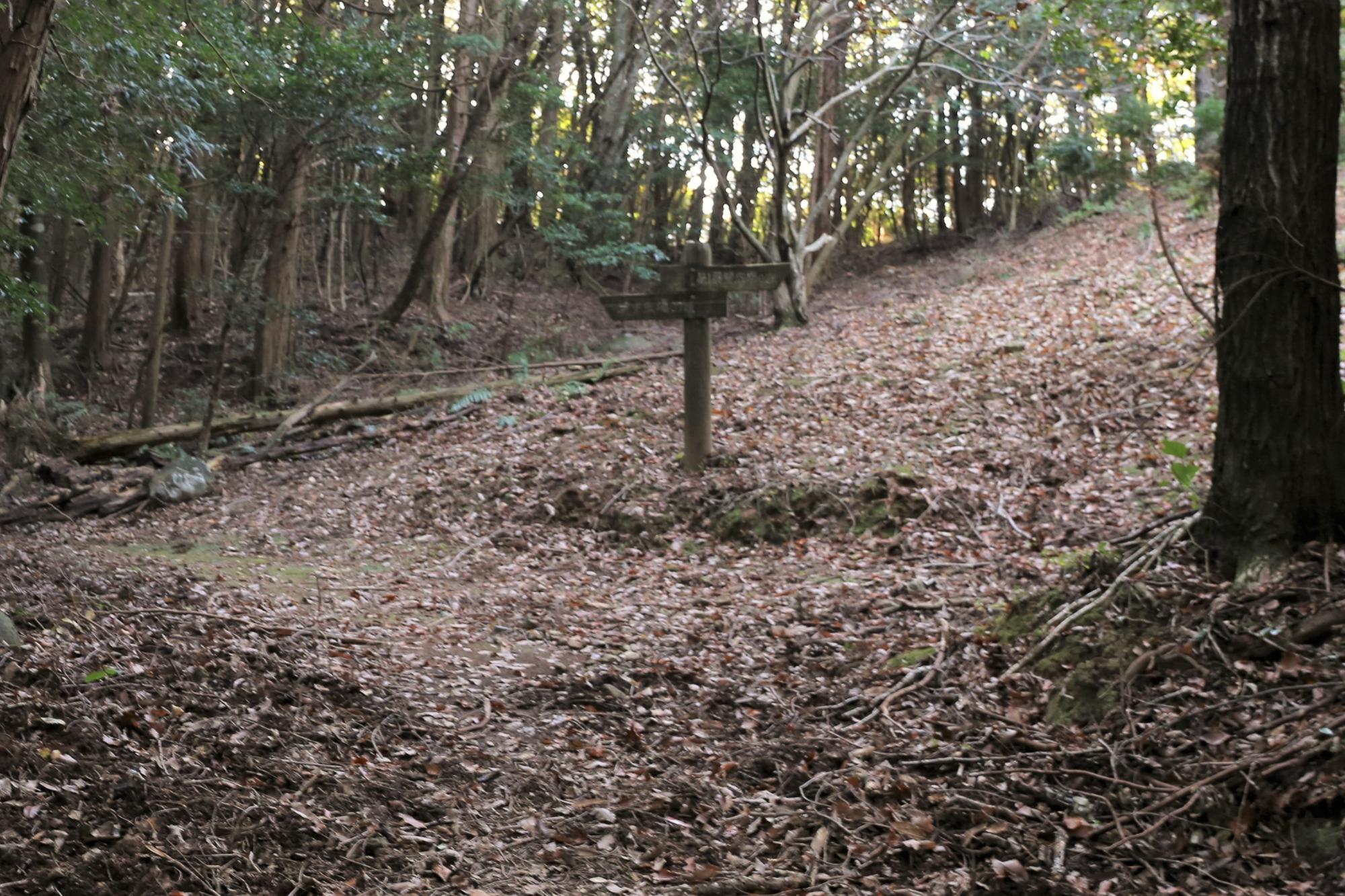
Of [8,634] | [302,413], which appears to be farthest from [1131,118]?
[8,634]

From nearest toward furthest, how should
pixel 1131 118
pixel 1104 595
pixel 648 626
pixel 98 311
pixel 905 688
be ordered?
pixel 1104 595 < pixel 905 688 < pixel 648 626 < pixel 98 311 < pixel 1131 118

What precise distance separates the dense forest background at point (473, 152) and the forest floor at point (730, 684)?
420 cm

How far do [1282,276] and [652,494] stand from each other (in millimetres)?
6916

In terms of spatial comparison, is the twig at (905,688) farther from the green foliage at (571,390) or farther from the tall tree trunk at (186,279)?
the tall tree trunk at (186,279)

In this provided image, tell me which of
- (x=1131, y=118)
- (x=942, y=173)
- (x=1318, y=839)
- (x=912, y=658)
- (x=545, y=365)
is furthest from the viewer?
(x=942, y=173)

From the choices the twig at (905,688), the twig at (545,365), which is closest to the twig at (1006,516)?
the twig at (905,688)

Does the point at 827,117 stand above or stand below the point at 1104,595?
above

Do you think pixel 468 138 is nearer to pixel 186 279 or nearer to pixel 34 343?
pixel 186 279

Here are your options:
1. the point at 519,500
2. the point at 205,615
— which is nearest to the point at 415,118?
the point at 519,500

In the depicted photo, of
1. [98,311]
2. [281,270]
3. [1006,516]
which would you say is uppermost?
[281,270]

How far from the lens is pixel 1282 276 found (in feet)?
16.0

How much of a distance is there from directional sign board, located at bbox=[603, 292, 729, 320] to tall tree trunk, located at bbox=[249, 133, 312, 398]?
23.9ft

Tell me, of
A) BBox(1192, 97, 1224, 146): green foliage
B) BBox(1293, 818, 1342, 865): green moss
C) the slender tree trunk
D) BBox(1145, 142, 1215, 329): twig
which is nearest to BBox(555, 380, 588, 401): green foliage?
the slender tree trunk

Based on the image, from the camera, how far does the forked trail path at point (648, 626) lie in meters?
4.35
